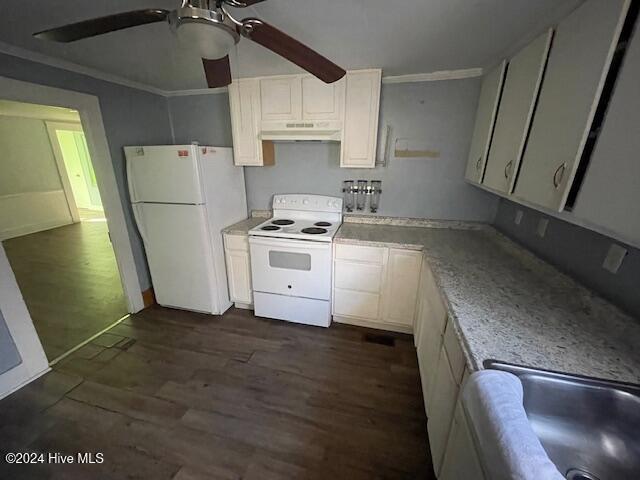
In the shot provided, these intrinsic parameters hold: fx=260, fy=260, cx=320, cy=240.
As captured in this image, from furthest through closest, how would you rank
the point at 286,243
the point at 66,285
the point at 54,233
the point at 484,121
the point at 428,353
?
1. the point at 54,233
2. the point at 66,285
3. the point at 286,243
4. the point at 484,121
5. the point at 428,353

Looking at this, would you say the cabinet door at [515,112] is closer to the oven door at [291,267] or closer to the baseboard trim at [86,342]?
the oven door at [291,267]

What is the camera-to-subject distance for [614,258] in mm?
1166

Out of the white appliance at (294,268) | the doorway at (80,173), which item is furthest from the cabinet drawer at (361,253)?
the doorway at (80,173)

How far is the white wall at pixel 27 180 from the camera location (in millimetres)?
4707

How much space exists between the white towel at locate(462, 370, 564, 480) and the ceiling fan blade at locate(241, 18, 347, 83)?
1351 mm

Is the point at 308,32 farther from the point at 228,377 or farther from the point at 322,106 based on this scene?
the point at 228,377

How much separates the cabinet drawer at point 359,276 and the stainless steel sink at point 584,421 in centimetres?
141

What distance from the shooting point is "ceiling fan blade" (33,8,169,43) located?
922mm

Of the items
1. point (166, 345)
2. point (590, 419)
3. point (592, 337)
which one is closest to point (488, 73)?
point (592, 337)

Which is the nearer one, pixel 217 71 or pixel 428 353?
pixel 217 71

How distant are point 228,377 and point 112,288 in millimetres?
2247

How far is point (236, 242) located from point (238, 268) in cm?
28

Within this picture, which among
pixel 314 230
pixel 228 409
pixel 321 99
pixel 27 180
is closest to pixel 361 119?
pixel 321 99

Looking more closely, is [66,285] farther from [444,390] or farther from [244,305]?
[444,390]
